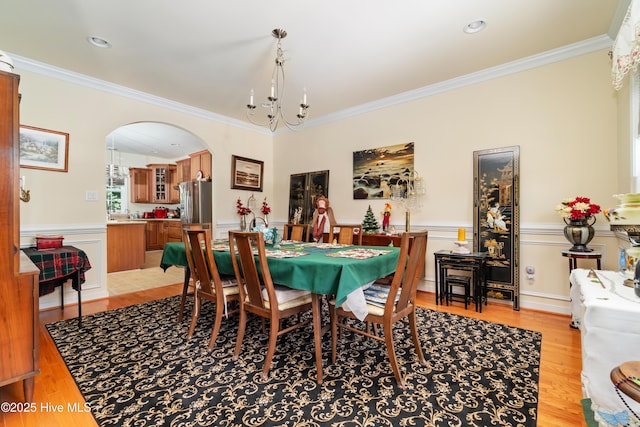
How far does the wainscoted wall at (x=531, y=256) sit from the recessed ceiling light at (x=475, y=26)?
2080 millimetres

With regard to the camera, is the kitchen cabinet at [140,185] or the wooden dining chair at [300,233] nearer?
the wooden dining chair at [300,233]

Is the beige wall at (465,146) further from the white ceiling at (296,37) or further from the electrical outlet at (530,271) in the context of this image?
the white ceiling at (296,37)

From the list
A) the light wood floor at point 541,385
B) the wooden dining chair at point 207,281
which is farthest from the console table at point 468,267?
the wooden dining chair at point 207,281

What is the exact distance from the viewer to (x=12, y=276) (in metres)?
1.56

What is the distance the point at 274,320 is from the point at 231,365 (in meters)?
0.50

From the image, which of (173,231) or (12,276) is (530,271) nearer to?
(12,276)

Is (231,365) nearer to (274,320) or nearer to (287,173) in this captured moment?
(274,320)

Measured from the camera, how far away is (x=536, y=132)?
3117mm

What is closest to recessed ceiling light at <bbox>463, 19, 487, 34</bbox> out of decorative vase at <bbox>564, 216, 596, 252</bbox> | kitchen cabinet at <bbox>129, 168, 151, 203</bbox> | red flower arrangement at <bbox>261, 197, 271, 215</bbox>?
decorative vase at <bbox>564, 216, 596, 252</bbox>

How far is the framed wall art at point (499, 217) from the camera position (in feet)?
10.4

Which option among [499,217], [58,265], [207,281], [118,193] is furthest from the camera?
[118,193]

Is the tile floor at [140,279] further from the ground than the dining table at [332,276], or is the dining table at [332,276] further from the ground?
the dining table at [332,276]

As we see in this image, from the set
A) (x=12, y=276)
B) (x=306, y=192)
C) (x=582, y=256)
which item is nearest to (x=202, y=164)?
(x=306, y=192)

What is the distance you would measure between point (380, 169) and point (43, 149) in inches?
165
